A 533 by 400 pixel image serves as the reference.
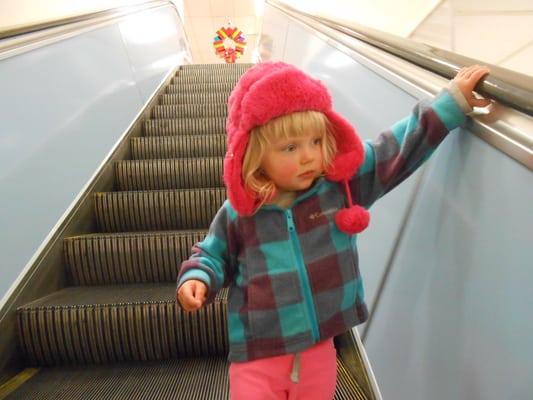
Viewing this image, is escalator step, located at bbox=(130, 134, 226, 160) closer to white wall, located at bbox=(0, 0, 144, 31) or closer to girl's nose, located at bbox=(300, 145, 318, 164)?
white wall, located at bbox=(0, 0, 144, 31)

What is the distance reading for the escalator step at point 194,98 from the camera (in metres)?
4.20

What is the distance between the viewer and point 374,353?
4.40 ft

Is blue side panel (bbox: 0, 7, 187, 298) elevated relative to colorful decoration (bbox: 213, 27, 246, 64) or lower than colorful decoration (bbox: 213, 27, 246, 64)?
elevated

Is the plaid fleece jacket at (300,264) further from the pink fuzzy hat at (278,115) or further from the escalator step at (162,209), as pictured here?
the escalator step at (162,209)

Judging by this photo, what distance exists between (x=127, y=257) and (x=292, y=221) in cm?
121

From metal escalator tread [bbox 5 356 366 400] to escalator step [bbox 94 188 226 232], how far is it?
0.86 m

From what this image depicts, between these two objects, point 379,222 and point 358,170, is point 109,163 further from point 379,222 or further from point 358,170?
point 358,170

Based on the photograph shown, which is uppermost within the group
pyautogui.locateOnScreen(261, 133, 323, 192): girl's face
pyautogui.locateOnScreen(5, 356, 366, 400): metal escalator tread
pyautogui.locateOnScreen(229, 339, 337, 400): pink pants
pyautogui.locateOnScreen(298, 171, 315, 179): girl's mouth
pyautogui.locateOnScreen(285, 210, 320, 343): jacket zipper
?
pyautogui.locateOnScreen(261, 133, 323, 192): girl's face

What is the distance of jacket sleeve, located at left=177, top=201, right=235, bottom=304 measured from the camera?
3.26ft

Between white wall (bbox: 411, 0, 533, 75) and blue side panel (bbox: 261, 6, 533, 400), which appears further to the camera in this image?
white wall (bbox: 411, 0, 533, 75)

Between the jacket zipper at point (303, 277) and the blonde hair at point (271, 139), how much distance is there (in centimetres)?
9

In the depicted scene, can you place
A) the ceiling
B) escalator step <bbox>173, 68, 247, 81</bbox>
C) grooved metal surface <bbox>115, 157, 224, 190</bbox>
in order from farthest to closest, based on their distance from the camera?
the ceiling < escalator step <bbox>173, 68, 247, 81</bbox> < grooved metal surface <bbox>115, 157, 224, 190</bbox>

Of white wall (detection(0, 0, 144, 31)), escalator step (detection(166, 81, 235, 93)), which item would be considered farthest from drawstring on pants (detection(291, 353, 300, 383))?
escalator step (detection(166, 81, 235, 93))

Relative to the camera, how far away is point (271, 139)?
2.96 feet
